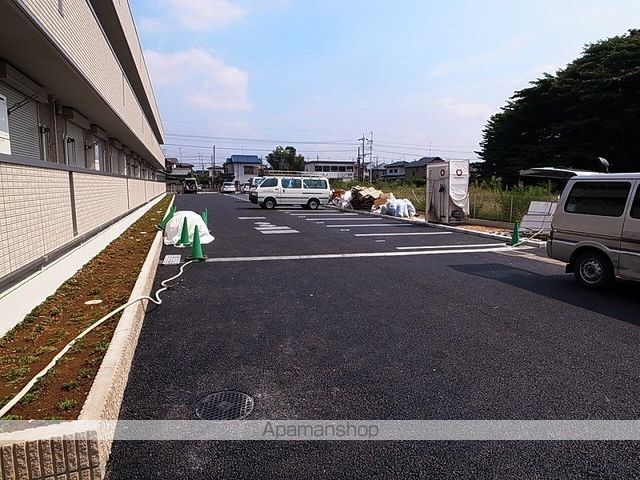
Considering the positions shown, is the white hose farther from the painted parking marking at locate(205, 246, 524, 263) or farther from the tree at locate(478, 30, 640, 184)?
the tree at locate(478, 30, 640, 184)

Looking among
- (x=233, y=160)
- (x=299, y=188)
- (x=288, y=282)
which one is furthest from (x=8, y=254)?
(x=233, y=160)

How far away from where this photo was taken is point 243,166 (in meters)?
94.9

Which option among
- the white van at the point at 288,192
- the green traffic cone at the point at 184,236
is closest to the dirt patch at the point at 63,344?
the green traffic cone at the point at 184,236

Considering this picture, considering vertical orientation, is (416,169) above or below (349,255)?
above

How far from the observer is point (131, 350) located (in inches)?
162

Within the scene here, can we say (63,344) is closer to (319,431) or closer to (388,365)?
(319,431)

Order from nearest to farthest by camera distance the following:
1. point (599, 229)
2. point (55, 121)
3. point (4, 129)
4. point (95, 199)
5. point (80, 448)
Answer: point (80, 448)
point (599, 229)
point (4, 129)
point (95, 199)
point (55, 121)

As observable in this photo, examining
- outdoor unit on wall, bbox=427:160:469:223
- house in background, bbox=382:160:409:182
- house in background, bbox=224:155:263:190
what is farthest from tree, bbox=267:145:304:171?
outdoor unit on wall, bbox=427:160:469:223

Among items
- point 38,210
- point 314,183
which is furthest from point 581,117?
point 38,210

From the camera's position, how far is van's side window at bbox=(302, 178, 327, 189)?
27334 millimetres

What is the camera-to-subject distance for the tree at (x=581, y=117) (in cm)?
2923

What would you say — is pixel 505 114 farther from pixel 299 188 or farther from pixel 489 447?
pixel 489 447

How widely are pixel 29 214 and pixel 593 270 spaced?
7.75 metres

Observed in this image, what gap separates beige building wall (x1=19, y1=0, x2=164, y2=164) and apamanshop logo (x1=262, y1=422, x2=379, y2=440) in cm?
553
